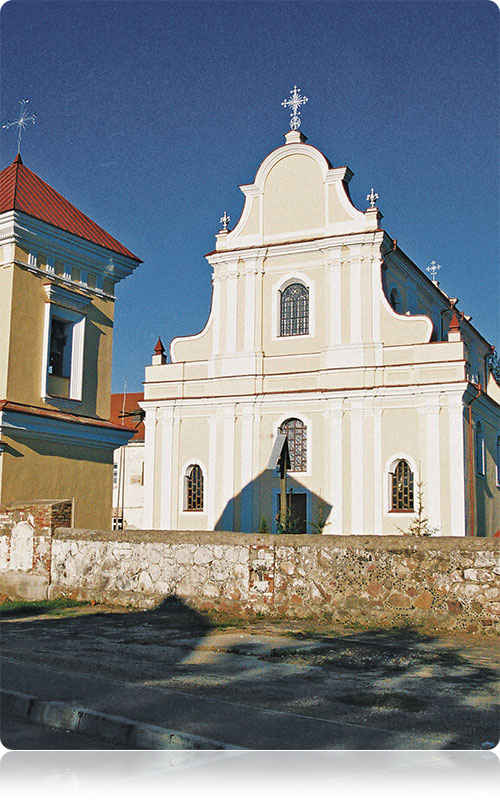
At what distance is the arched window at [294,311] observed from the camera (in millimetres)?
26281

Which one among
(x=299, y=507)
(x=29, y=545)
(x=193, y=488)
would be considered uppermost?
(x=193, y=488)

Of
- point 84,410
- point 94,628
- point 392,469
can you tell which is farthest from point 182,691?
point 392,469

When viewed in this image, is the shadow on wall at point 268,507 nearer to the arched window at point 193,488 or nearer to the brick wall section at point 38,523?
the arched window at point 193,488

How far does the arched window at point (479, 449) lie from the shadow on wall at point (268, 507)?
19.3 ft

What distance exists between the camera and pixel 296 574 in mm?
9719

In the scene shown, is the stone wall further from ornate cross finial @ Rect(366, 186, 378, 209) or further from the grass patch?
ornate cross finial @ Rect(366, 186, 378, 209)

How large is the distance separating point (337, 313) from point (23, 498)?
47.2 ft

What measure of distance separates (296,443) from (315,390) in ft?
6.21

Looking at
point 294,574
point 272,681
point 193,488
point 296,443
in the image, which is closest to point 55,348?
point 294,574

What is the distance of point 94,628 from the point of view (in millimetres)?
9586

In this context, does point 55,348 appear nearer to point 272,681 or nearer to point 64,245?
point 64,245

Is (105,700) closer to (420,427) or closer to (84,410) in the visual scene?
(84,410)

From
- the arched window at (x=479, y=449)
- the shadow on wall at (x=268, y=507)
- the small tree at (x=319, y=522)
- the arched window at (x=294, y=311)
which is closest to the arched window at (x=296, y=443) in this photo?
the shadow on wall at (x=268, y=507)

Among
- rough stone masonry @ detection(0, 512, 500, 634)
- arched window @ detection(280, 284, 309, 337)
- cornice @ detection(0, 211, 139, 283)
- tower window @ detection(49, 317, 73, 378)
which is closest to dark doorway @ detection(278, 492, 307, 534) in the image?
arched window @ detection(280, 284, 309, 337)
